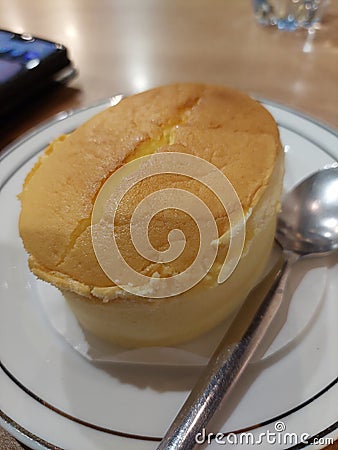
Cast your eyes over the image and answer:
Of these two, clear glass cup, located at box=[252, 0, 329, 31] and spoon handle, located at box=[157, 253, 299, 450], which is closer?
spoon handle, located at box=[157, 253, 299, 450]

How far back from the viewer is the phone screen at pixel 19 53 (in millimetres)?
1051

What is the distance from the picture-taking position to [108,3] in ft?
4.95

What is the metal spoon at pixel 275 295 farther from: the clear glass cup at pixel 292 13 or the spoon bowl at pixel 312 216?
the clear glass cup at pixel 292 13

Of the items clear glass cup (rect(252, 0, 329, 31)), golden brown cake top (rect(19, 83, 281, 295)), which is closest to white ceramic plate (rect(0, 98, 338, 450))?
golden brown cake top (rect(19, 83, 281, 295))

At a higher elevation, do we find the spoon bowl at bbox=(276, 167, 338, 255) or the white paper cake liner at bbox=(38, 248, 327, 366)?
the spoon bowl at bbox=(276, 167, 338, 255)

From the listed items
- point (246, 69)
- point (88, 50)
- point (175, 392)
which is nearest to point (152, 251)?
point (175, 392)

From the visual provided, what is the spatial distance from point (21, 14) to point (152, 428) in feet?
4.62

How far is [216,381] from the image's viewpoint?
0.54 metres

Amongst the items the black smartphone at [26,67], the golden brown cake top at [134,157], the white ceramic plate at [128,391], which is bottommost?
the white ceramic plate at [128,391]

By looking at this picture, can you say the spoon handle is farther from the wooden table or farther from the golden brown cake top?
the wooden table

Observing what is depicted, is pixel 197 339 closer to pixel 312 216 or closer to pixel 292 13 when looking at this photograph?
pixel 312 216

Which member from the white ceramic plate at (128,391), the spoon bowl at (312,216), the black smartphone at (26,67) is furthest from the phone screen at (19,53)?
the spoon bowl at (312,216)

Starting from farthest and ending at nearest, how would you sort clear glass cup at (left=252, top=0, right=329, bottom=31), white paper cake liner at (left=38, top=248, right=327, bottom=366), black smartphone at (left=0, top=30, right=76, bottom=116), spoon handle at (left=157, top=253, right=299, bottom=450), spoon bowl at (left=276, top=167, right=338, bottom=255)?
clear glass cup at (left=252, top=0, right=329, bottom=31), black smartphone at (left=0, top=30, right=76, bottom=116), spoon bowl at (left=276, top=167, right=338, bottom=255), white paper cake liner at (left=38, top=248, right=327, bottom=366), spoon handle at (left=157, top=253, right=299, bottom=450)

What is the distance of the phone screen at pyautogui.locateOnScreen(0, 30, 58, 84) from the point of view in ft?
3.45
